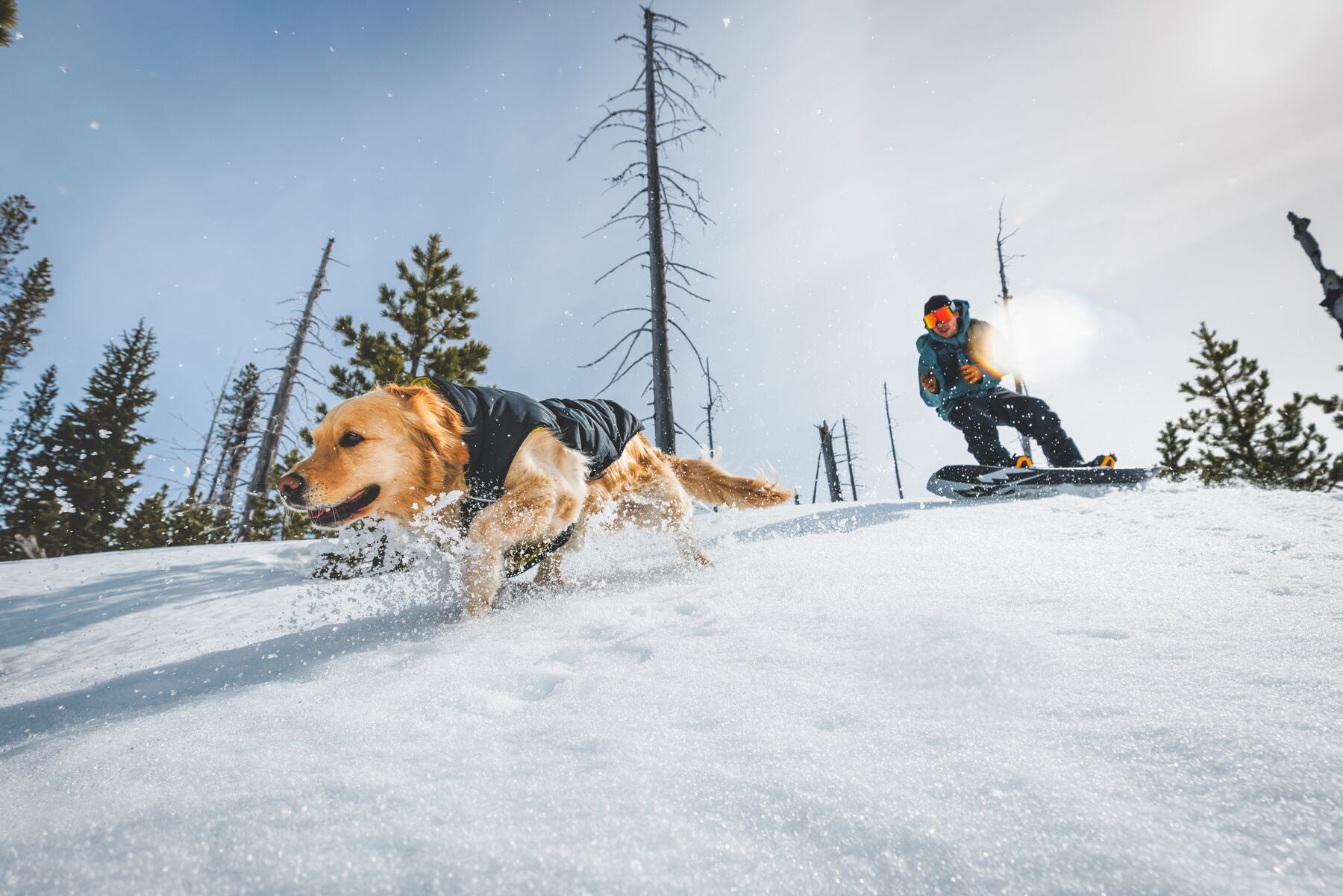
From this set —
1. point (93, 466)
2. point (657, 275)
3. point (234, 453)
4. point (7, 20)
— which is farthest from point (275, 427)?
point (93, 466)

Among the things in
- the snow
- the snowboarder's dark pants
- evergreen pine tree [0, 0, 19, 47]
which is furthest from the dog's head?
evergreen pine tree [0, 0, 19, 47]

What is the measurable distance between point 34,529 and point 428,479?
26261 millimetres

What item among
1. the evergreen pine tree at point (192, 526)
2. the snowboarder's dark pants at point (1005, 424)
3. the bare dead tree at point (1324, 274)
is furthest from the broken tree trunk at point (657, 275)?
the evergreen pine tree at point (192, 526)

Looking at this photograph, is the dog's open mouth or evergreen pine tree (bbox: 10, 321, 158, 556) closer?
the dog's open mouth

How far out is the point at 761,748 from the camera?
2.64 ft

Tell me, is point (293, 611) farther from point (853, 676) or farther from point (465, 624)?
point (853, 676)

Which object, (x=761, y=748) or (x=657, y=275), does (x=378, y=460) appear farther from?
(x=657, y=275)

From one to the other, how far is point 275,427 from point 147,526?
14.6 meters

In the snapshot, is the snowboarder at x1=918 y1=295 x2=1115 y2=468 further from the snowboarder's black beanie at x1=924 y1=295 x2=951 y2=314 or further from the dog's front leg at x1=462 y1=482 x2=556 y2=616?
the dog's front leg at x1=462 y1=482 x2=556 y2=616

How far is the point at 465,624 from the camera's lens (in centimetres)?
201

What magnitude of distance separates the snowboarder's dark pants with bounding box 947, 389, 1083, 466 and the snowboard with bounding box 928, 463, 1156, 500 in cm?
27

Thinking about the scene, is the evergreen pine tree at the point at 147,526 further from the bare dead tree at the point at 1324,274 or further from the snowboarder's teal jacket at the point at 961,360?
the bare dead tree at the point at 1324,274

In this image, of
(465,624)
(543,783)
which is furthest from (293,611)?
(543,783)

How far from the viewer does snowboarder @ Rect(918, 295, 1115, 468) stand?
493 cm
